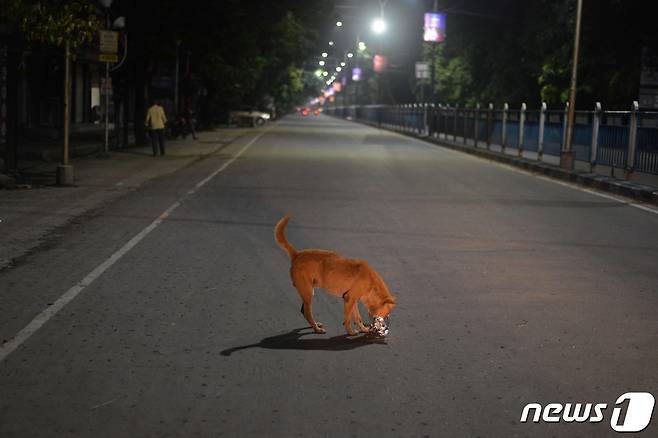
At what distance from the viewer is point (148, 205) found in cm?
1606

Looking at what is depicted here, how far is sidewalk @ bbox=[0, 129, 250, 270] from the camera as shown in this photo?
12.3 metres

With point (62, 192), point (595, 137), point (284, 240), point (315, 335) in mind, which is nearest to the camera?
point (284, 240)

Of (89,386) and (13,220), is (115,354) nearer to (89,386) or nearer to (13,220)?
(89,386)

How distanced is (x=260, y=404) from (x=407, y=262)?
5.22 m

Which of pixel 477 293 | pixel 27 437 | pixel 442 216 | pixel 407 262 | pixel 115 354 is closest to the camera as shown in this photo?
pixel 27 437

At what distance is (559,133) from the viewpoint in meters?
28.9

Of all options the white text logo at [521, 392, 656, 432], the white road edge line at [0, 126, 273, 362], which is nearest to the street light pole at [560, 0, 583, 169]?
the white road edge line at [0, 126, 273, 362]

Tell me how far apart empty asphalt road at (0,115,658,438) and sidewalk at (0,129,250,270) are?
1.35ft

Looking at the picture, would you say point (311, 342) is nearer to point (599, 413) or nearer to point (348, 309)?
point (348, 309)

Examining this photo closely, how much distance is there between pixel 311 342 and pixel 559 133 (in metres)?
23.1

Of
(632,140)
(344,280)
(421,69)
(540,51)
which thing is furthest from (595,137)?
(421,69)

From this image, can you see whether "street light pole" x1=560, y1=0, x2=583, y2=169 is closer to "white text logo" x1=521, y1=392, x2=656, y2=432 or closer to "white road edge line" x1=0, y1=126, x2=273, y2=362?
"white road edge line" x1=0, y1=126, x2=273, y2=362

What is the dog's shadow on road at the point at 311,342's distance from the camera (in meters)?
6.86

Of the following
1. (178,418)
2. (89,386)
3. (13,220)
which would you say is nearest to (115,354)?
(89,386)
